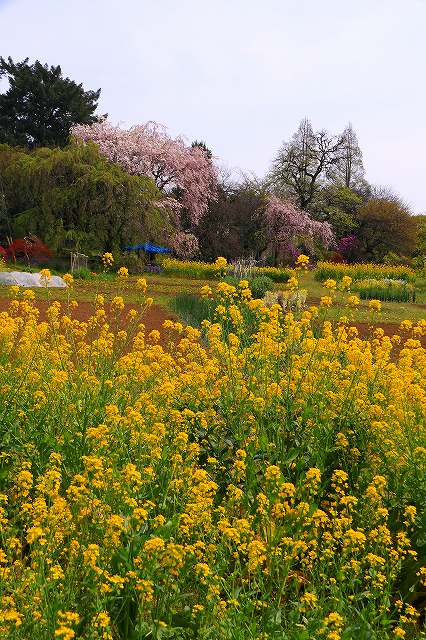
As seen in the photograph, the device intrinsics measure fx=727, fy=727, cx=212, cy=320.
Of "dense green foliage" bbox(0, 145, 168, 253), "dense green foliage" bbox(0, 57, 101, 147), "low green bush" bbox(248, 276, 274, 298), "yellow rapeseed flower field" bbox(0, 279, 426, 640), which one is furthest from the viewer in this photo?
"dense green foliage" bbox(0, 57, 101, 147)

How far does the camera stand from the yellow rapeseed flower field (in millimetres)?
2701

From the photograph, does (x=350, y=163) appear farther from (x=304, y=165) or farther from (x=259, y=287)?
(x=259, y=287)

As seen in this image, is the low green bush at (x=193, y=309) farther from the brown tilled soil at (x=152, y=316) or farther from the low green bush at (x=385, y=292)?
the low green bush at (x=385, y=292)

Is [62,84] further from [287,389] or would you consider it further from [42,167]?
[287,389]

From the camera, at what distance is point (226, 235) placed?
33250 mm

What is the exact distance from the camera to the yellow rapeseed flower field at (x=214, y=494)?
270cm

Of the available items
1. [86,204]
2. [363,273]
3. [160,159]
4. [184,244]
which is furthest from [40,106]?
[363,273]

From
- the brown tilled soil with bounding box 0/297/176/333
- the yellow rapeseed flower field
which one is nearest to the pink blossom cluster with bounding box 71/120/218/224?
the brown tilled soil with bounding box 0/297/176/333

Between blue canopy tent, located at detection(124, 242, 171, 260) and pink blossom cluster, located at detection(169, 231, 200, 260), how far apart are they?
0.43 meters

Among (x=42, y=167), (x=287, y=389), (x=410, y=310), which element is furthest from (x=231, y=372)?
(x=42, y=167)

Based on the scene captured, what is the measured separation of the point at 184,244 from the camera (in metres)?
31.9

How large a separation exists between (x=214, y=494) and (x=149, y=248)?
26.7m

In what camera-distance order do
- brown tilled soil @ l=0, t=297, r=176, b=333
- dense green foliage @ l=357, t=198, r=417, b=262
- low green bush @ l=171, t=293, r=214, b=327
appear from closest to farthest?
low green bush @ l=171, t=293, r=214, b=327, brown tilled soil @ l=0, t=297, r=176, b=333, dense green foliage @ l=357, t=198, r=417, b=262

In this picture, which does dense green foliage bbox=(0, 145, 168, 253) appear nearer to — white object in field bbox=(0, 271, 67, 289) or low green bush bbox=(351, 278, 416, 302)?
white object in field bbox=(0, 271, 67, 289)
